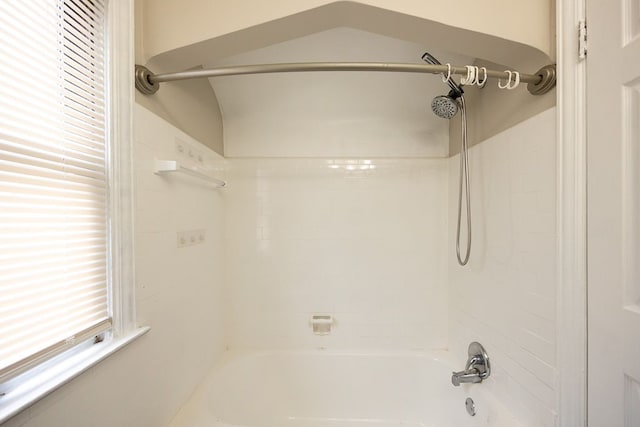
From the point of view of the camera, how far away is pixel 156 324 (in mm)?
1168

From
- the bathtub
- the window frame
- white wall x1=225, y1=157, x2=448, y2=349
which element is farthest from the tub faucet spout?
the window frame

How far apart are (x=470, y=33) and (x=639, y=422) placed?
1351 mm

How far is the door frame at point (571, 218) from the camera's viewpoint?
96 centimetres

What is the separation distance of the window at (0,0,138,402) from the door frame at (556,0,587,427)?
59.6 inches

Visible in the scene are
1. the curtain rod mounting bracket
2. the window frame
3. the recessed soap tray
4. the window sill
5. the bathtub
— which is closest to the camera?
the window sill

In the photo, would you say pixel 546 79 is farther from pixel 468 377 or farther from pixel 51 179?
pixel 51 179

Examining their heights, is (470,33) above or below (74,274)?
above

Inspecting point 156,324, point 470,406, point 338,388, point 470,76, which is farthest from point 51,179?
point 470,406

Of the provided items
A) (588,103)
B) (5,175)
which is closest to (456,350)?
(588,103)

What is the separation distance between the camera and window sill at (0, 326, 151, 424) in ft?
2.07

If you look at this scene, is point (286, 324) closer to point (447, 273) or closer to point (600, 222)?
point (447, 273)

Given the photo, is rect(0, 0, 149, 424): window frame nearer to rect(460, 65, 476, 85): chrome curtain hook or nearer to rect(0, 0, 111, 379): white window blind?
rect(0, 0, 111, 379): white window blind

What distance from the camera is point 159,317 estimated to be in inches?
46.7

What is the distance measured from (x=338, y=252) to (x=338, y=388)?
2.94 feet
